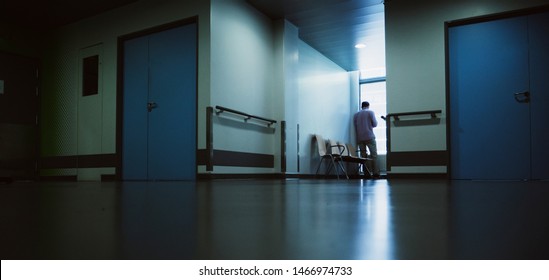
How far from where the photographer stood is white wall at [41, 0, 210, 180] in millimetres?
6047

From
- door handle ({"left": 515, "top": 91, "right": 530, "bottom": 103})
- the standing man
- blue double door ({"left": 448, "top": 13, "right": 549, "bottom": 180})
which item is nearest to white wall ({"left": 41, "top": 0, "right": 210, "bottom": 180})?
blue double door ({"left": 448, "top": 13, "right": 549, "bottom": 180})

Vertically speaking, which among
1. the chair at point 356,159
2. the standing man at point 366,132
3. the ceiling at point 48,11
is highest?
the ceiling at point 48,11

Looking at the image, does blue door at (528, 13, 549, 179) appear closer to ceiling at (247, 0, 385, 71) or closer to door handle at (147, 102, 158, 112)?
ceiling at (247, 0, 385, 71)

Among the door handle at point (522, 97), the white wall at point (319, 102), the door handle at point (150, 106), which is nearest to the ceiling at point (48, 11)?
the door handle at point (150, 106)

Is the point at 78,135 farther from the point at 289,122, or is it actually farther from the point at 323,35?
the point at 323,35

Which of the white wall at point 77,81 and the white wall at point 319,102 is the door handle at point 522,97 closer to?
the white wall at point 319,102

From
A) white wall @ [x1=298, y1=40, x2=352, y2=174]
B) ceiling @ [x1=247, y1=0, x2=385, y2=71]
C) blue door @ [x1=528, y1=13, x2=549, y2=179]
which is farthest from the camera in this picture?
white wall @ [x1=298, y1=40, x2=352, y2=174]

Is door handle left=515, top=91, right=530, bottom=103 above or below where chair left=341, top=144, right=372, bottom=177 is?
above

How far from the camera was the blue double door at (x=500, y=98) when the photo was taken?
16.3 ft

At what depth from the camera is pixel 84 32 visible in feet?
22.2

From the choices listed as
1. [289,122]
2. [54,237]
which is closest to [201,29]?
[289,122]

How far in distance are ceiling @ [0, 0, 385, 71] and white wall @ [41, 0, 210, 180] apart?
8.5 inches

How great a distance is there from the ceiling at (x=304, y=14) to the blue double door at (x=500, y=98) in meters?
1.60

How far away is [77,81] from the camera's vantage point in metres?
6.82
